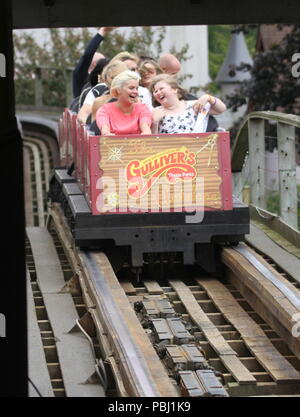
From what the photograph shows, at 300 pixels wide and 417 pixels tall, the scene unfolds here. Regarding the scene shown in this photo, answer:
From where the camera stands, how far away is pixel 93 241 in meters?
10.1

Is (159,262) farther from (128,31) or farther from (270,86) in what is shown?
(128,31)

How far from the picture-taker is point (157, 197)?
9.88 m

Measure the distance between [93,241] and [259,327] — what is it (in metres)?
2.09

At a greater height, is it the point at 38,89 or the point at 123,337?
the point at 38,89

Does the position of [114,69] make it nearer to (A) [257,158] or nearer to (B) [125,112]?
(B) [125,112]

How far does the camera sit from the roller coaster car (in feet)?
32.3

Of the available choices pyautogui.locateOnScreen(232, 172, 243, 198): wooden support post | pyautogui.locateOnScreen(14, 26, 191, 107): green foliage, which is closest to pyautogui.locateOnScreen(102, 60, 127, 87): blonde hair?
pyautogui.locateOnScreen(232, 172, 243, 198): wooden support post

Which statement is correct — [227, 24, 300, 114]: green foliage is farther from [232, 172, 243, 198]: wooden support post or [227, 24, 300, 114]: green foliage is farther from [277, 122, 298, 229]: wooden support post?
[277, 122, 298, 229]: wooden support post

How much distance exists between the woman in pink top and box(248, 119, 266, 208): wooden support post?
1943mm

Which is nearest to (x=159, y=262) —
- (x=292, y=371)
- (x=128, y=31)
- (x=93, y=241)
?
(x=93, y=241)

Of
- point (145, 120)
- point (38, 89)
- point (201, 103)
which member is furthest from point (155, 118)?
point (38, 89)

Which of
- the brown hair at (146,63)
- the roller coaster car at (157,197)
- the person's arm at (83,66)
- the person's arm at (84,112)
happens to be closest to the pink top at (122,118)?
the roller coaster car at (157,197)

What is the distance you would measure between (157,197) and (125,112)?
901 millimetres

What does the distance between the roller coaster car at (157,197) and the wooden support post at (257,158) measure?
2.03m
